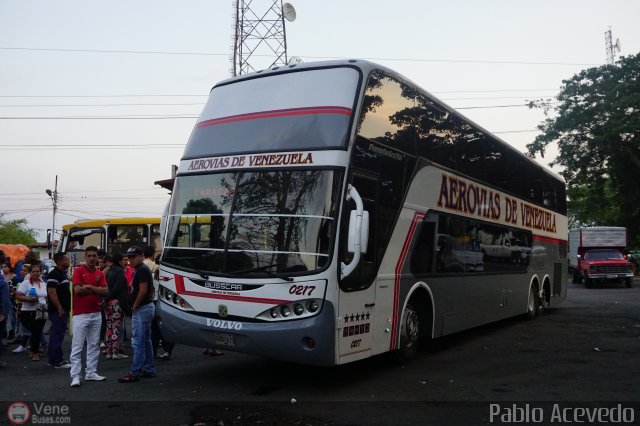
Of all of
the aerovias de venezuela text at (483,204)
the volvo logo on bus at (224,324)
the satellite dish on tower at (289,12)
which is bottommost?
the volvo logo on bus at (224,324)

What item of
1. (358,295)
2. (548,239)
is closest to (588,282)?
(548,239)

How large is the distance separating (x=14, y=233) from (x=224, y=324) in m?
102

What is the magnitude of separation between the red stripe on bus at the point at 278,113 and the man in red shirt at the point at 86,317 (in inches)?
103

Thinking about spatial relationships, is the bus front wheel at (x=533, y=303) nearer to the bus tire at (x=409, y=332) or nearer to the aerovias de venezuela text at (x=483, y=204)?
the aerovias de venezuela text at (x=483, y=204)

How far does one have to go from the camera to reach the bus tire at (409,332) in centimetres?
959

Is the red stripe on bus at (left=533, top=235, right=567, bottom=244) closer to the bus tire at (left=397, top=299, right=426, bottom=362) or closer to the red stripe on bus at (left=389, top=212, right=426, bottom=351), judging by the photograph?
the bus tire at (left=397, top=299, right=426, bottom=362)

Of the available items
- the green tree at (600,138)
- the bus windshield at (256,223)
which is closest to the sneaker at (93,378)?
the bus windshield at (256,223)

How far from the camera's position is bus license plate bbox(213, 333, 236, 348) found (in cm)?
788

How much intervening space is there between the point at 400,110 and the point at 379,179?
1352mm

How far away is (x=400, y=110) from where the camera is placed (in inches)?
370

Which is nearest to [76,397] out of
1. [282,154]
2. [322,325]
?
[322,325]

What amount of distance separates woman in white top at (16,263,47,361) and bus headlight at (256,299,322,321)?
221 inches

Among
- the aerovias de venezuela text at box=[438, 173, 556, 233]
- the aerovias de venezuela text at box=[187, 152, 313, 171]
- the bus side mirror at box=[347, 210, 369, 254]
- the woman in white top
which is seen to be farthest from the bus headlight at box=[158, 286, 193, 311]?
the aerovias de venezuela text at box=[438, 173, 556, 233]

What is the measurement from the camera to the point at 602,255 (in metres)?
32.5
